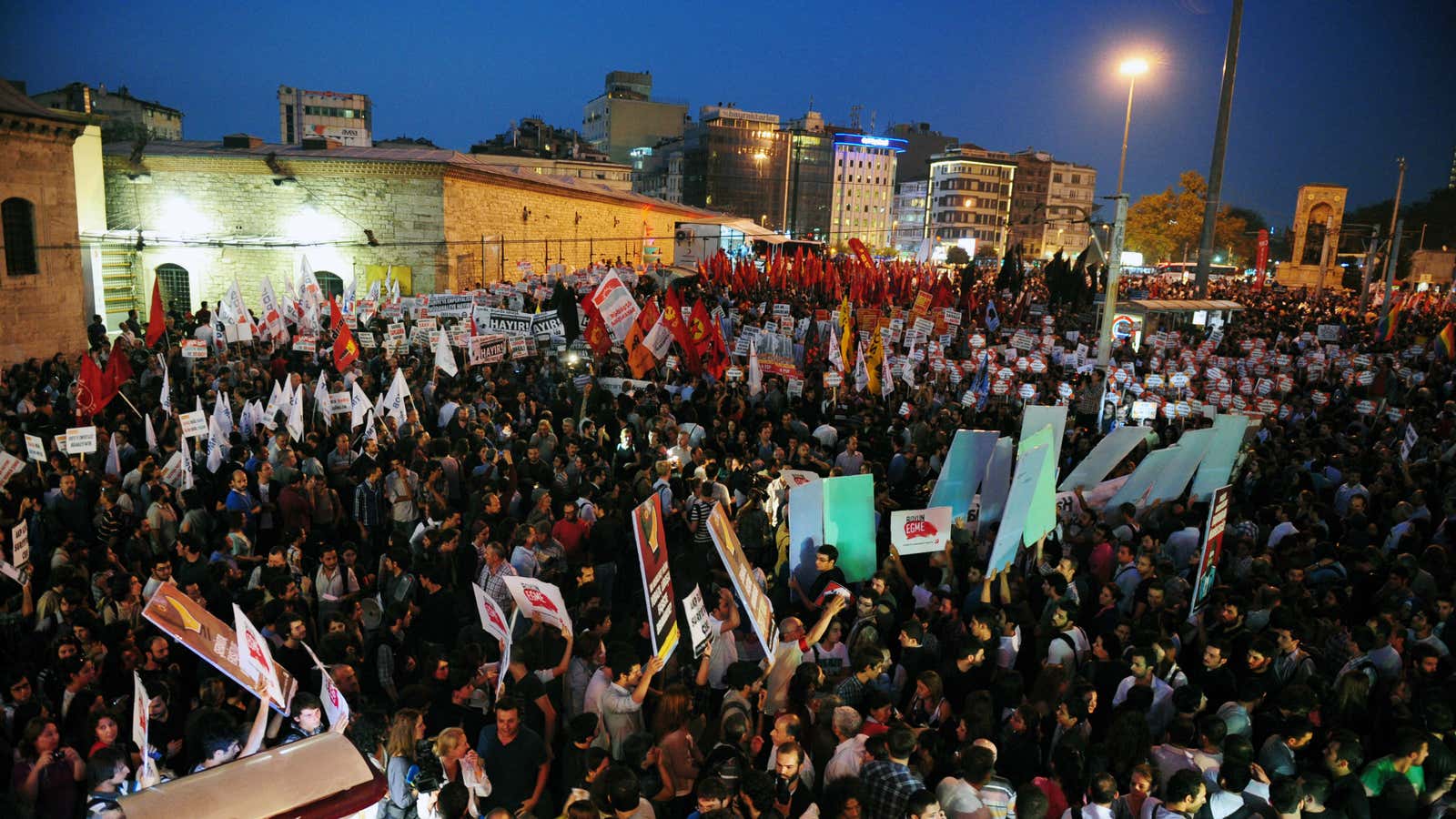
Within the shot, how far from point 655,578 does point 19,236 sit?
21273 millimetres

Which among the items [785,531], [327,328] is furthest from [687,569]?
[327,328]

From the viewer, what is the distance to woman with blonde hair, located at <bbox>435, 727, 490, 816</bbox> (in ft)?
14.8

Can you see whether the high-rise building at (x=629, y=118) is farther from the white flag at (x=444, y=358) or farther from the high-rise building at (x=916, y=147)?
the white flag at (x=444, y=358)

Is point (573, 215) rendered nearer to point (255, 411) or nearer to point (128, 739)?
point (255, 411)

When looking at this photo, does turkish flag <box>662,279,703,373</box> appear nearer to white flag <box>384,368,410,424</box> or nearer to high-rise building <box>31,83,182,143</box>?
white flag <box>384,368,410,424</box>

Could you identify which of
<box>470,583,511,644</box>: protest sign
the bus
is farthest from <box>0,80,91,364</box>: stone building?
the bus

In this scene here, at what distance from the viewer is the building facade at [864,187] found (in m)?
121

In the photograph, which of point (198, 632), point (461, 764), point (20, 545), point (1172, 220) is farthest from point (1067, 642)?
point (1172, 220)

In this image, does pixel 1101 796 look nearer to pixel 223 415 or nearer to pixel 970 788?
pixel 970 788

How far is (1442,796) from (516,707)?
4946mm

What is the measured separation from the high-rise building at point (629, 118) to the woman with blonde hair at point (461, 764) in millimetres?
112028

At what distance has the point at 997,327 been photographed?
77.7ft

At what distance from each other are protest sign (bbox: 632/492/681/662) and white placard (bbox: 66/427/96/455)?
6660 millimetres

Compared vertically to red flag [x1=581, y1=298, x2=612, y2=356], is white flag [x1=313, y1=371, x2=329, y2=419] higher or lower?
lower
